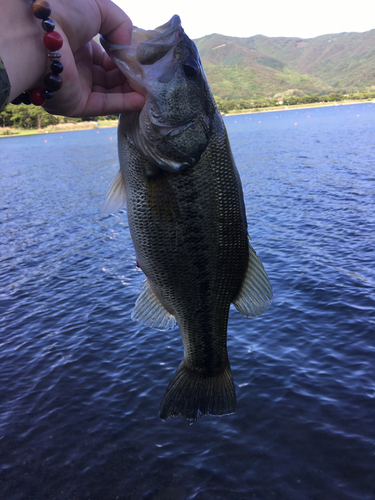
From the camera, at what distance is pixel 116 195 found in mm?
3354

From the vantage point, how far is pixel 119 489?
630cm

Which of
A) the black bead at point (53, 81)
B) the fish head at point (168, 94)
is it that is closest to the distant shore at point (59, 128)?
the fish head at point (168, 94)

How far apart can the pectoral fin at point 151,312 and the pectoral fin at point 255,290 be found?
71cm

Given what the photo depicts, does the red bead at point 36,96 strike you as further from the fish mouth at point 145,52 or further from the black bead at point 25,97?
the fish mouth at point 145,52

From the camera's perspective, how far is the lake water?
642 centimetres

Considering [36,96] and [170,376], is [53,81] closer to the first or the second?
[36,96]

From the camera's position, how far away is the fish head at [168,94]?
2.67 metres

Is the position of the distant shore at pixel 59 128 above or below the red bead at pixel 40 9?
above

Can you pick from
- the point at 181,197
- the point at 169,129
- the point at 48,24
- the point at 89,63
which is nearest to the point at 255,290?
the point at 181,197

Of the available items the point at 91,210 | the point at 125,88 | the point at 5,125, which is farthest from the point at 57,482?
the point at 5,125

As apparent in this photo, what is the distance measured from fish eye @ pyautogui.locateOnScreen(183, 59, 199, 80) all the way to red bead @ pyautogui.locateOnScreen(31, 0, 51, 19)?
3.56 ft

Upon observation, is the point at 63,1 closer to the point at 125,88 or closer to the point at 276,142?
the point at 125,88

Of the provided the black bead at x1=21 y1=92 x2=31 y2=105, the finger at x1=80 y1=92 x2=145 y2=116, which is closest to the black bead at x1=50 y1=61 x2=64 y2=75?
the black bead at x1=21 y1=92 x2=31 y2=105

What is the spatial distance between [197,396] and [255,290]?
1250mm
